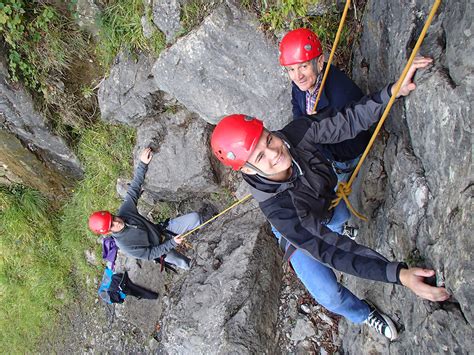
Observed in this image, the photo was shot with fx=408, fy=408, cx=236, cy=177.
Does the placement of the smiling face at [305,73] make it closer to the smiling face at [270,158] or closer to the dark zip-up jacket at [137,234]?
the smiling face at [270,158]

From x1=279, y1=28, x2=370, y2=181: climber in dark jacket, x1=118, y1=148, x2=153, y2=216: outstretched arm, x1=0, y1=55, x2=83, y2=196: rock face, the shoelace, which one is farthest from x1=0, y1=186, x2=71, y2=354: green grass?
the shoelace

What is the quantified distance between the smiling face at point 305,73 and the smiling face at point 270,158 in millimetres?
1073

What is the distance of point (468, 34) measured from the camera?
8.33 ft

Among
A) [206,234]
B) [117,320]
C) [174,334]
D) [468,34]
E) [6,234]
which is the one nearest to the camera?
[468,34]

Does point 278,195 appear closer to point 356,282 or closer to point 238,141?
point 238,141

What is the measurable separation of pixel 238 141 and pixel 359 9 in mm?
2952

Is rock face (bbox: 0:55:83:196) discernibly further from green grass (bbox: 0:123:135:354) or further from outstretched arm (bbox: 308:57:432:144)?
outstretched arm (bbox: 308:57:432:144)

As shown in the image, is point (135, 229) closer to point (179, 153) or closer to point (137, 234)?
A: point (137, 234)

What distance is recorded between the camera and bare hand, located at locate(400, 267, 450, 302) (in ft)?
8.70

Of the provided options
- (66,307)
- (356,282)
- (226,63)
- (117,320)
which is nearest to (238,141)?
(356,282)

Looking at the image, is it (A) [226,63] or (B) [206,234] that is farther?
(B) [206,234]

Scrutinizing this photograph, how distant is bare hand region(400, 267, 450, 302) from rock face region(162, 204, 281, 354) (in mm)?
2931

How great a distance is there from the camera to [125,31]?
685cm

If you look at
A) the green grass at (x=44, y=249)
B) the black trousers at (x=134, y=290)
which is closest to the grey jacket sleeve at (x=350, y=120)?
the black trousers at (x=134, y=290)
